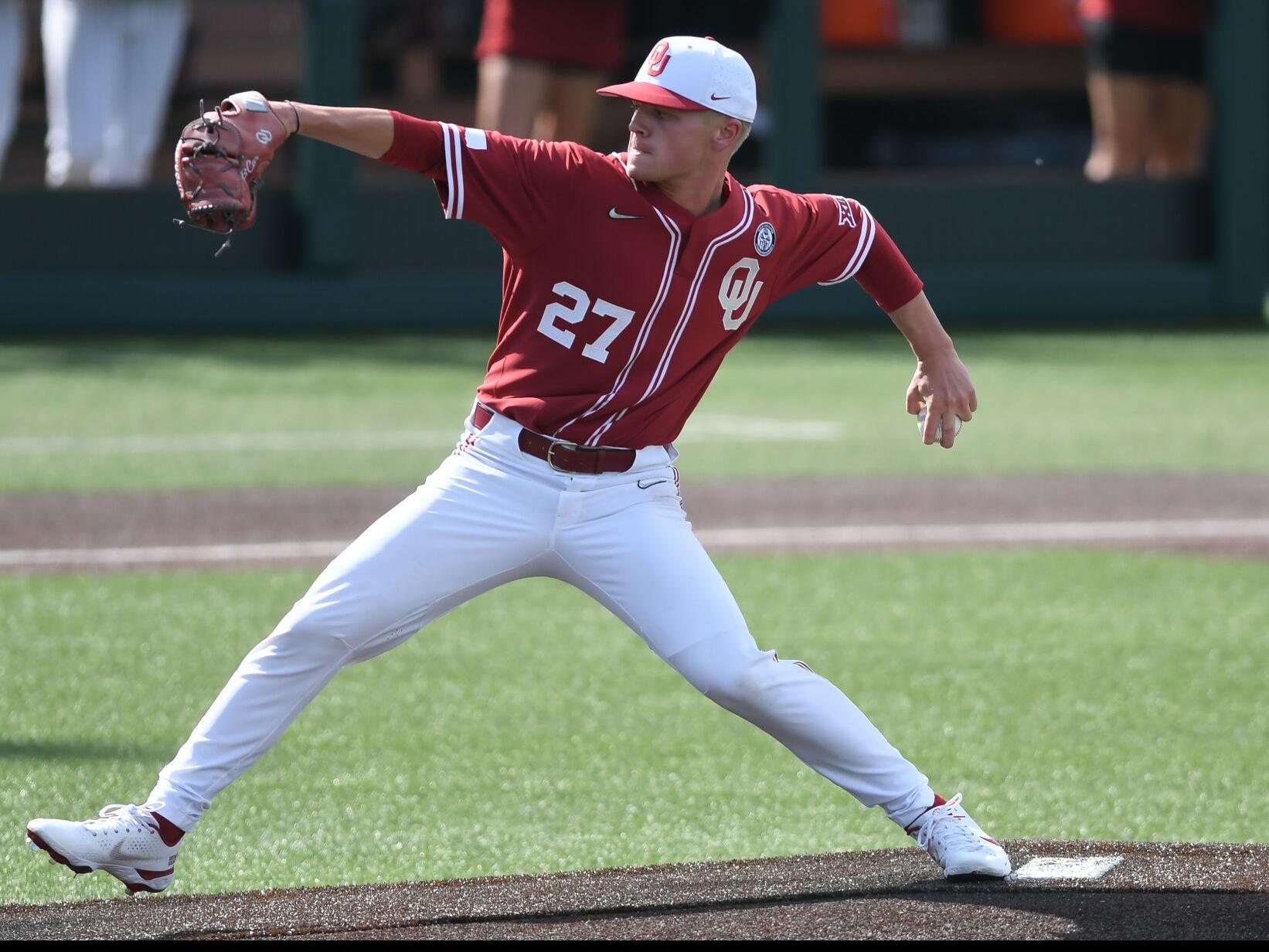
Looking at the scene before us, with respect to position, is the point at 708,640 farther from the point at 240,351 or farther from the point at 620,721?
the point at 240,351

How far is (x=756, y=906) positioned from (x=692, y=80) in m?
1.64

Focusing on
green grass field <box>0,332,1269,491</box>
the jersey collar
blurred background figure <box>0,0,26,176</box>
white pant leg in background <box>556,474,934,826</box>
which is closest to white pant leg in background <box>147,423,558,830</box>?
white pant leg in background <box>556,474,934,826</box>

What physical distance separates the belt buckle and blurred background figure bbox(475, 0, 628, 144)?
9.01 meters

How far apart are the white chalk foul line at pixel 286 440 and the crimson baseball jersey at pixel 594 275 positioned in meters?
6.33

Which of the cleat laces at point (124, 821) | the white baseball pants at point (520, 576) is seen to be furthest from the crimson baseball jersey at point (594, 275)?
the cleat laces at point (124, 821)

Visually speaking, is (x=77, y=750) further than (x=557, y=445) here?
Yes

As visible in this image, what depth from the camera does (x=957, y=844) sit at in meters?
3.95

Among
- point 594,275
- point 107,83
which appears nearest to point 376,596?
point 594,275

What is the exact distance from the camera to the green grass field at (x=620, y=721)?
463 cm

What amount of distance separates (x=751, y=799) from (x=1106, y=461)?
19.1ft

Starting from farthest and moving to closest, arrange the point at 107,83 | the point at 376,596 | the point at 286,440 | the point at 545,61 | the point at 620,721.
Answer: the point at 107,83, the point at 545,61, the point at 286,440, the point at 620,721, the point at 376,596

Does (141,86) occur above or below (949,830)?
above

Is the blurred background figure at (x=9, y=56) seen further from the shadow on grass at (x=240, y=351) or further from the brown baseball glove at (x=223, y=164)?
the brown baseball glove at (x=223, y=164)

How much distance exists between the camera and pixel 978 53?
18.7 meters
